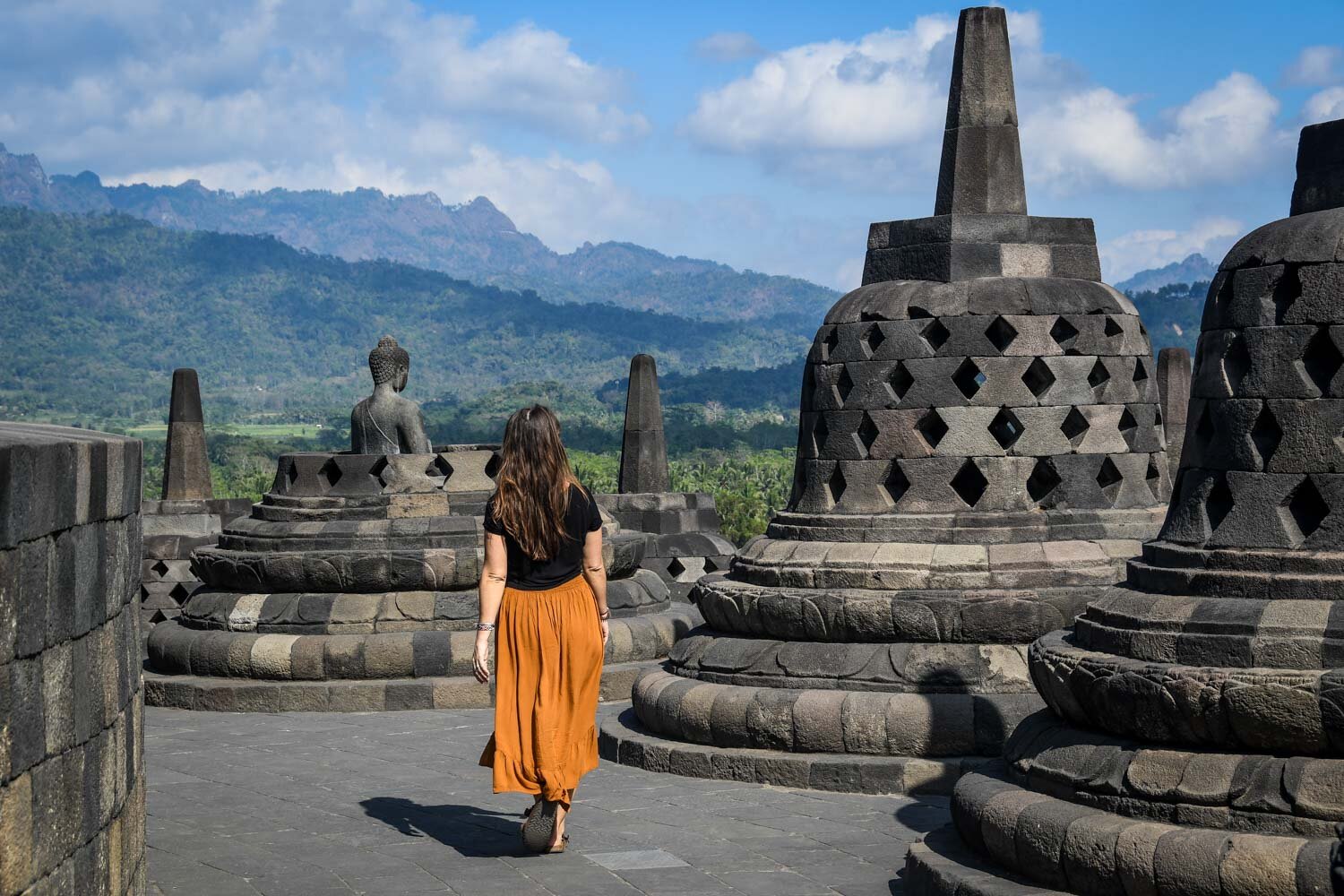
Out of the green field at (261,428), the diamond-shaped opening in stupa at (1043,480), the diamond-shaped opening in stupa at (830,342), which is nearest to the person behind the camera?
the diamond-shaped opening in stupa at (1043,480)

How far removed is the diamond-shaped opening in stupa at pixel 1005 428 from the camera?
9.20m

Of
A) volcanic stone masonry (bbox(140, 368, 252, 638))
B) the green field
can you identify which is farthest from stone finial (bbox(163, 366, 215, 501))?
the green field

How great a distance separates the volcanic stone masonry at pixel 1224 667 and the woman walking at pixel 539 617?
1.58m

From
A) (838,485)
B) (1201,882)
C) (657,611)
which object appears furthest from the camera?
(657,611)

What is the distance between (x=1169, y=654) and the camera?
5438 millimetres

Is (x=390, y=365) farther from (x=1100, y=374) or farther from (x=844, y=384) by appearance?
(x=1100, y=374)

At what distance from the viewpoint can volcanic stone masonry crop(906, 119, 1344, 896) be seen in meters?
5.02

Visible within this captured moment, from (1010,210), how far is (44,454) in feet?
20.8

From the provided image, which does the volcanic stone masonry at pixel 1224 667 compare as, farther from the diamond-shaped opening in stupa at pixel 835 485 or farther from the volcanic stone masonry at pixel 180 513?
the volcanic stone masonry at pixel 180 513

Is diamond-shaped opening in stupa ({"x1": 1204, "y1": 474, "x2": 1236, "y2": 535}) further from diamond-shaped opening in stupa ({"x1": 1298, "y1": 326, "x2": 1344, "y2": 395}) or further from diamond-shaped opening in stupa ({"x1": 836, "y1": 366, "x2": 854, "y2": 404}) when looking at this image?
diamond-shaped opening in stupa ({"x1": 836, "y1": 366, "x2": 854, "y2": 404})

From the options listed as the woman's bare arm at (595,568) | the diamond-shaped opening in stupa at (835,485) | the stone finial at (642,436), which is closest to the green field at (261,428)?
the stone finial at (642,436)

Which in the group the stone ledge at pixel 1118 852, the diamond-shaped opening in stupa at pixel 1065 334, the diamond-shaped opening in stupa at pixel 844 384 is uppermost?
the diamond-shaped opening in stupa at pixel 1065 334

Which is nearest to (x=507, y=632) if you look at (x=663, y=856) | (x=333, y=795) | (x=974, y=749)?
(x=663, y=856)

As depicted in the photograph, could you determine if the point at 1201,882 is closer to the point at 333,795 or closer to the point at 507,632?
the point at 507,632
